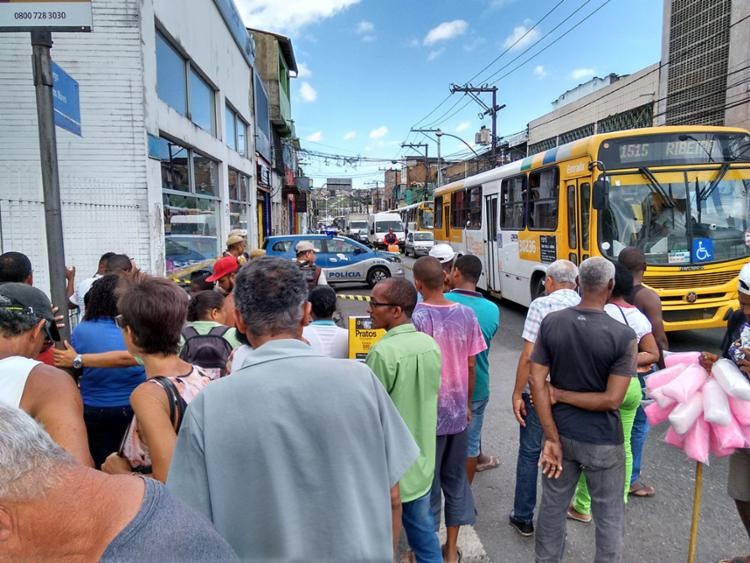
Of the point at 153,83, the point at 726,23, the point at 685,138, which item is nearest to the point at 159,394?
the point at 153,83

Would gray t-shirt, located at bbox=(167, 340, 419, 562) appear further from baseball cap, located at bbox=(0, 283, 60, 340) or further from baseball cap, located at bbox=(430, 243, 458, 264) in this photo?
baseball cap, located at bbox=(430, 243, 458, 264)

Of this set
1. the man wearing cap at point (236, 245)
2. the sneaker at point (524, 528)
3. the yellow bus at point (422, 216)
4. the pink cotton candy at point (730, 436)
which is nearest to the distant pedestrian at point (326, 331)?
the sneaker at point (524, 528)

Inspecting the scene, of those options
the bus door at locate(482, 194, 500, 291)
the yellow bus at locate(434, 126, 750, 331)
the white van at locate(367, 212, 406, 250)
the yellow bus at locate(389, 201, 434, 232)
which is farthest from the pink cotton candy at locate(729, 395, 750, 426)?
the white van at locate(367, 212, 406, 250)

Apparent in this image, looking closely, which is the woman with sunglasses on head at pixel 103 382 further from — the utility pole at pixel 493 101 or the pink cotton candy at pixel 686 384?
the utility pole at pixel 493 101

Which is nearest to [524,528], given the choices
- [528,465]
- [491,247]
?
[528,465]

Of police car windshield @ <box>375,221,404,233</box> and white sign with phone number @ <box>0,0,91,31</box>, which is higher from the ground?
white sign with phone number @ <box>0,0,91,31</box>

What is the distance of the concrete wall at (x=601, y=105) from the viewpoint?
22.0 metres

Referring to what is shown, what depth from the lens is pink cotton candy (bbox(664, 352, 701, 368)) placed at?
9.21ft

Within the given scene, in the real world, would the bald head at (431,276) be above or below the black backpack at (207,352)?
above

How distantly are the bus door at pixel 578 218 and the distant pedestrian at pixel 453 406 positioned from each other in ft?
16.9

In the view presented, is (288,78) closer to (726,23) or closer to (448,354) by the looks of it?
(726,23)

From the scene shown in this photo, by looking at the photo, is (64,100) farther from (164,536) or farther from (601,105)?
(601,105)

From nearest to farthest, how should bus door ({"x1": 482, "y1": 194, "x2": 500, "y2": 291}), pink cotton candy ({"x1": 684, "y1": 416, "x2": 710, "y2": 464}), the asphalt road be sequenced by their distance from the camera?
pink cotton candy ({"x1": 684, "y1": 416, "x2": 710, "y2": 464}), the asphalt road, bus door ({"x1": 482, "y1": 194, "x2": 500, "y2": 291})

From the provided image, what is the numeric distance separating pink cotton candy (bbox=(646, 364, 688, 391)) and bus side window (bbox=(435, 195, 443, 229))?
559 inches
